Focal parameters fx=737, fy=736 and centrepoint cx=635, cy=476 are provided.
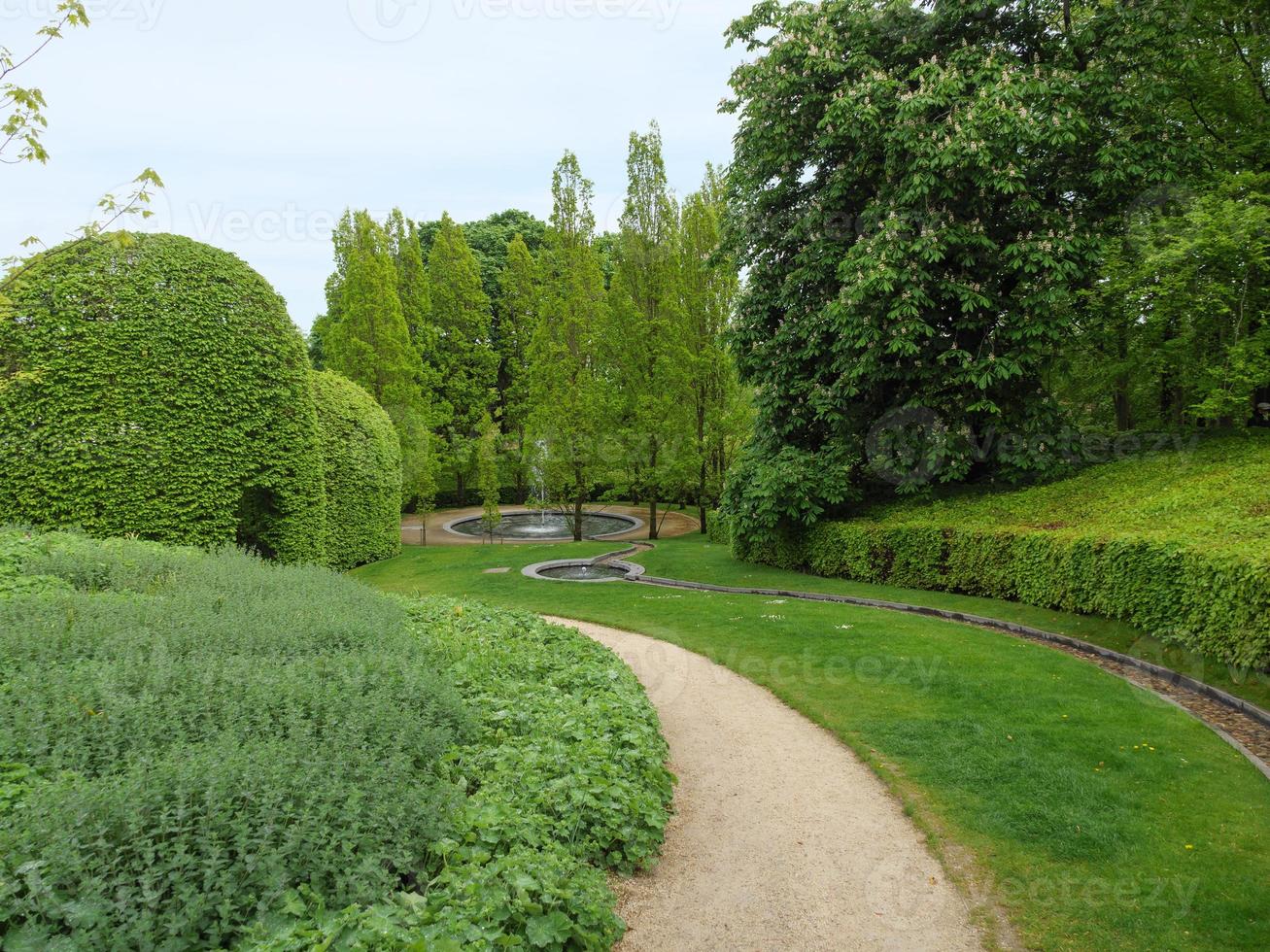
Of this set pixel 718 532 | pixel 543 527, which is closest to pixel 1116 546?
pixel 718 532

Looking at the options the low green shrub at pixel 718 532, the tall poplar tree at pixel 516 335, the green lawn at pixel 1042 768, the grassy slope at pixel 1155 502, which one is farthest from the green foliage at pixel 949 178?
the tall poplar tree at pixel 516 335

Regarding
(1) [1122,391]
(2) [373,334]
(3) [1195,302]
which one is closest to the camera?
(3) [1195,302]

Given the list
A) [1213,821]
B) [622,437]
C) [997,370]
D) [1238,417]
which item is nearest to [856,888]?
[1213,821]

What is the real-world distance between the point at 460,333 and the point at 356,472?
1614 cm

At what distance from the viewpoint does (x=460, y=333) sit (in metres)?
33.4

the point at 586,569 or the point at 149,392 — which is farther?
the point at 586,569

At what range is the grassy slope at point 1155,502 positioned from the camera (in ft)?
29.2

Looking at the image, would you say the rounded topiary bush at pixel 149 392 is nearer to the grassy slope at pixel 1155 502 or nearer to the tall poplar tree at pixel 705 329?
the grassy slope at pixel 1155 502

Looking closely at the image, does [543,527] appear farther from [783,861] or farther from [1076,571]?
[783,861]

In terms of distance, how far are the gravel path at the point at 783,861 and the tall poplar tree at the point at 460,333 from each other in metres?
27.3

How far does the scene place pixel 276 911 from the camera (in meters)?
3.01

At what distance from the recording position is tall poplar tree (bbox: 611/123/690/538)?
23672 mm

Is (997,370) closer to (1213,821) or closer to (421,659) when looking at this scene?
(1213,821)

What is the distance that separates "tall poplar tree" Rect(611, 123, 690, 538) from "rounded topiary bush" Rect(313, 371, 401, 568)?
297 inches
